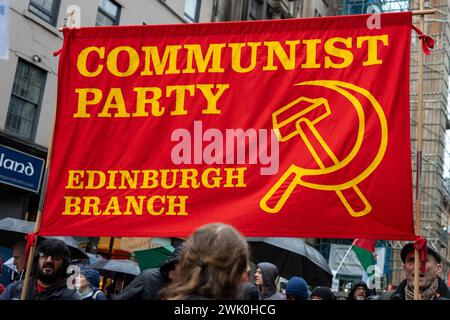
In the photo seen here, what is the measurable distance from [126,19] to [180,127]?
47.7 feet

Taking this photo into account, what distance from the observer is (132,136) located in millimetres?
5168

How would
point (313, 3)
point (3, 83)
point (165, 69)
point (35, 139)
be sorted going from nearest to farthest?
point (165, 69) < point (3, 83) < point (35, 139) < point (313, 3)

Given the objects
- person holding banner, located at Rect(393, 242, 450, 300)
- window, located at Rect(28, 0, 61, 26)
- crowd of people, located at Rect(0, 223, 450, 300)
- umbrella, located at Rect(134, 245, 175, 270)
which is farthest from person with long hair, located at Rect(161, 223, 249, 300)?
window, located at Rect(28, 0, 61, 26)

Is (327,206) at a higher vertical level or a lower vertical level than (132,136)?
lower

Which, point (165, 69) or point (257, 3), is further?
point (257, 3)

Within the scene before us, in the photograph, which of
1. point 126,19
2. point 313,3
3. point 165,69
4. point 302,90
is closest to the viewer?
point 302,90

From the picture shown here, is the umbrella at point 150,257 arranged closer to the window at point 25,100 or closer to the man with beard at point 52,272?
the window at point 25,100

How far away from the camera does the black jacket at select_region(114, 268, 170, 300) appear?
435 centimetres

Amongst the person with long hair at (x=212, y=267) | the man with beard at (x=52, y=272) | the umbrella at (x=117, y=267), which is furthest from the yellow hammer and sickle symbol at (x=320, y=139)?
the umbrella at (x=117, y=267)

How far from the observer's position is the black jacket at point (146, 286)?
4348 mm

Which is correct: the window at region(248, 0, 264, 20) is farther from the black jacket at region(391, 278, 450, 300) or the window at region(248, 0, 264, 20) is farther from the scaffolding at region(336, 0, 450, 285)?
the black jacket at region(391, 278, 450, 300)
